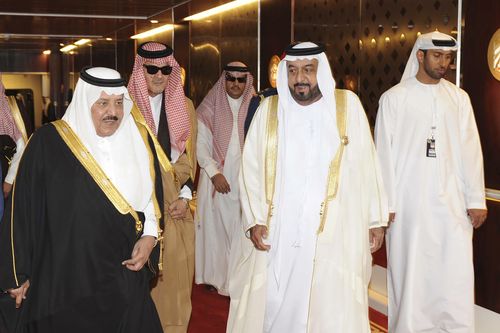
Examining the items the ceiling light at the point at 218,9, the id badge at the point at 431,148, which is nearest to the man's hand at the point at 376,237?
the id badge at the point at 431,148

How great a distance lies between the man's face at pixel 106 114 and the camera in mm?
3145

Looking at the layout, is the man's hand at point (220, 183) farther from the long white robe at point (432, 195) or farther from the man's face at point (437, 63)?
the man's face at point (437, 63)

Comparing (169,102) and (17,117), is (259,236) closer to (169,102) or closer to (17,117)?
(169,102)

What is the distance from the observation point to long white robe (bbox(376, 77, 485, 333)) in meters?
4.50

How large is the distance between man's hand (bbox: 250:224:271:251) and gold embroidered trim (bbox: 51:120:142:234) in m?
0.83

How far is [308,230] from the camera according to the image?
3799mm

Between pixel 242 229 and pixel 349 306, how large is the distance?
69cm

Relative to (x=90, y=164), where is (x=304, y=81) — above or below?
above

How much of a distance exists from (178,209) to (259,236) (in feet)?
2.13

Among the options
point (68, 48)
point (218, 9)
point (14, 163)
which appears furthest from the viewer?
point (68, 48)

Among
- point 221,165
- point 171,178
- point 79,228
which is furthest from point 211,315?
point 79,228

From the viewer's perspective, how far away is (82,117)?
316 centimetres

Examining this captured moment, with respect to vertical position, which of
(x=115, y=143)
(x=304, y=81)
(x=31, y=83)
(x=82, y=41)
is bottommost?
(x=115, y=143)

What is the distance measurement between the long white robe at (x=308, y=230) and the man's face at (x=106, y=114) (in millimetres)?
916
